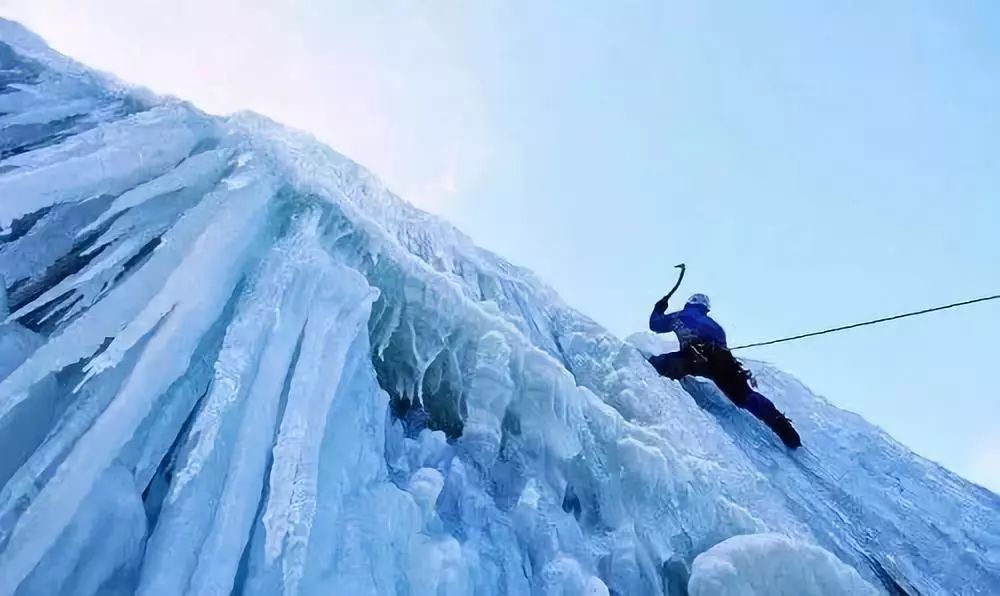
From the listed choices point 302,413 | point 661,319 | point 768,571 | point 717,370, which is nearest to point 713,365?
point 717,370

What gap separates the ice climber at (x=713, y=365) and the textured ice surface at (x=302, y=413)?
476 mm

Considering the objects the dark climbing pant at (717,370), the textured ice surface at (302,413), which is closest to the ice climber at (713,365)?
the dark climbing pant at (717,370)

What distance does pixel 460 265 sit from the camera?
5434 millimetres

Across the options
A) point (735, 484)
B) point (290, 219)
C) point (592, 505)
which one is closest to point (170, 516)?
point (290, 219)

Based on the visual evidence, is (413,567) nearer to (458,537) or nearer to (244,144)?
(458,537)

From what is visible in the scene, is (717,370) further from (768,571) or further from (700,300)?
(768,571)

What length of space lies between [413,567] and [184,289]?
1.39 m

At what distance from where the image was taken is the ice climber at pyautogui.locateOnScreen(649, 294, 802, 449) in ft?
20.4

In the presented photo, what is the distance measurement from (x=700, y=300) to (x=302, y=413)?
4.71 metres

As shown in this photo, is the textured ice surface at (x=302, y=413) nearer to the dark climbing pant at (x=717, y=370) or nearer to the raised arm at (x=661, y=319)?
the dark climbing pant at (x=717, y=370)

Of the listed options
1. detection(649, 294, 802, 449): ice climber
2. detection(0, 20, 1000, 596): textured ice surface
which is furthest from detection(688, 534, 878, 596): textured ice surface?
detection(649, 294, 802, 449): ice climber

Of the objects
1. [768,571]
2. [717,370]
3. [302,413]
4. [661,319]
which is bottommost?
[768,571]

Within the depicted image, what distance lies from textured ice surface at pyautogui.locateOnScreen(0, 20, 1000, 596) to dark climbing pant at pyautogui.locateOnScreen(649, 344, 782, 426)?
571 millimetres

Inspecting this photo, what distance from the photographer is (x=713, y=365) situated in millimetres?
6449
